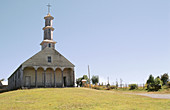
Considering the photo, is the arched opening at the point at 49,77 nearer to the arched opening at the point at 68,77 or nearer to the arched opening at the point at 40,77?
the arched opening at the point at 40,77

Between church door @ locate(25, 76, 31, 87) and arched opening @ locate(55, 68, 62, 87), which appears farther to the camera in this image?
arched opening @ locate(55, 68, 62, 87)

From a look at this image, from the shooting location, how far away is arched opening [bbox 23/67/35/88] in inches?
1511

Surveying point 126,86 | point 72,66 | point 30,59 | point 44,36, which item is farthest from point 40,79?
point 126,86

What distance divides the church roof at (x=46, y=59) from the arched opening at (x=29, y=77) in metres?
1.93

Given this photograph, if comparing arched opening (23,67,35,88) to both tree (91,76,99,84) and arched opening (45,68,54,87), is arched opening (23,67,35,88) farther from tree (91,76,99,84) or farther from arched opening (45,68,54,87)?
tree (91,76,99,84)

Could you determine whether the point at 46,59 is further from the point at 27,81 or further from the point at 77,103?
the point at 77,103

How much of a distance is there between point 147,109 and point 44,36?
123ft

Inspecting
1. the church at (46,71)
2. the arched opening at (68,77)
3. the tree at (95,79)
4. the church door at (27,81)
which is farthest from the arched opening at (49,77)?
the tree at (95,79)

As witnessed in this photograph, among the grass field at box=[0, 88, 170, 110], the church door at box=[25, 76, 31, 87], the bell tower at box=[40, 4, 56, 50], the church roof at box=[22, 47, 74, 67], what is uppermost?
the bell tower at box=[40, 4, 56, 50]

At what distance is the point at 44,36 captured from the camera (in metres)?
47.9

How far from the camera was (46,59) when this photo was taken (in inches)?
1582

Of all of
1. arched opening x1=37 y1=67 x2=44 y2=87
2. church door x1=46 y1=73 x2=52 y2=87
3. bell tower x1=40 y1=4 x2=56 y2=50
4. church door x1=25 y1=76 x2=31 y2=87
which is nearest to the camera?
church door x1=25 y1=76 x2=31 y2=87

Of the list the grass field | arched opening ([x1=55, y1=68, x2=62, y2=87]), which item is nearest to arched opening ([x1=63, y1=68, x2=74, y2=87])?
arched opening ([x1=55, y1=68, x2=62, y2=87])

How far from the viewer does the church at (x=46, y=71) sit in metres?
38.3
